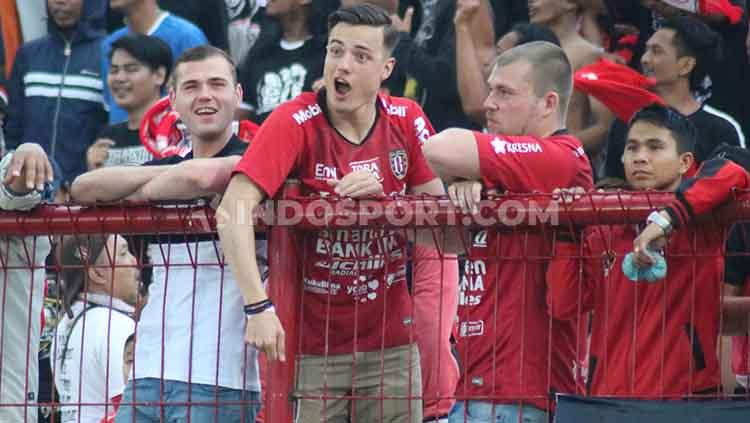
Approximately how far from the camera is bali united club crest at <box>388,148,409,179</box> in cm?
591

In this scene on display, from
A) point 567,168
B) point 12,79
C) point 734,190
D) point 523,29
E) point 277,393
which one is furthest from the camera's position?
point 12,79

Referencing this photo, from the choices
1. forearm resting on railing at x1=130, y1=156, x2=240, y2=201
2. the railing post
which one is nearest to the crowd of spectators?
forearm resting on railing at x1=130, y1=156, x2=240, y2=201

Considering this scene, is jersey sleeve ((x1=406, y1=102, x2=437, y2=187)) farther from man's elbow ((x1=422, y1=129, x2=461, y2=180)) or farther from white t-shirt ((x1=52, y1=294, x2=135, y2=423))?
white t-shirt ((x1=52, y1=294, x2=135, y2=423))

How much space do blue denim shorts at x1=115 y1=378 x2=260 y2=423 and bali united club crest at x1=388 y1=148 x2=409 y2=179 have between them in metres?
0.95

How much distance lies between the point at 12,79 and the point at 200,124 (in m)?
4.66

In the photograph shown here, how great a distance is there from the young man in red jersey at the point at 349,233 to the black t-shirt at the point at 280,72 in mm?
3455

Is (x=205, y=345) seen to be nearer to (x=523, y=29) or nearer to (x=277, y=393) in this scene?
(x=277, y=393)

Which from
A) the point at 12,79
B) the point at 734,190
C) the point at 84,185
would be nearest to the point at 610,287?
the point at 734,190

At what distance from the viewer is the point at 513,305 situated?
5.52m

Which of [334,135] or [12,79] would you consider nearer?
[334,135]

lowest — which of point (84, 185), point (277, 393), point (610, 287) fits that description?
point (277, 393)

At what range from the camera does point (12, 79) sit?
10.6 m

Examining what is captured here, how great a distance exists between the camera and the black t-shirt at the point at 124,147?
9.50 m

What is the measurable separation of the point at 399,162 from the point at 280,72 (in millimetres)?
3867
